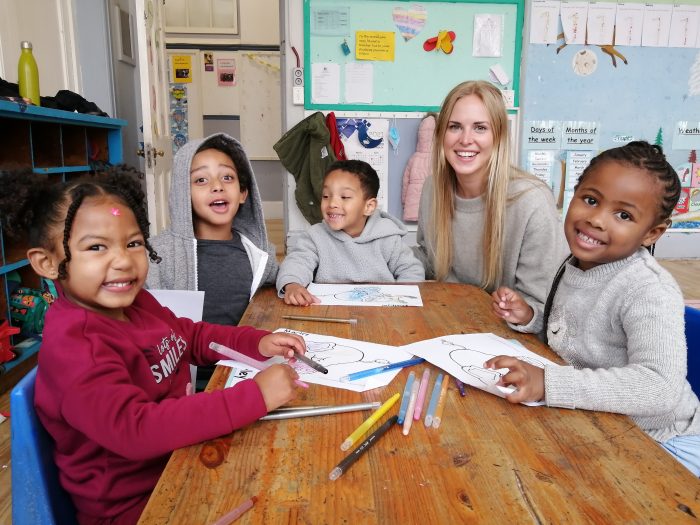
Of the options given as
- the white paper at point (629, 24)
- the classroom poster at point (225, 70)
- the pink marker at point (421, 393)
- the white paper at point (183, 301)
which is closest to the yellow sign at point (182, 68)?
the classroom poster at point (225, 70)

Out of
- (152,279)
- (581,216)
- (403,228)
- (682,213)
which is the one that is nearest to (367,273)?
(403,228)

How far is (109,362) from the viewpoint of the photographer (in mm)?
704

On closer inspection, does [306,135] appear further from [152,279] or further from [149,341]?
[149,341]

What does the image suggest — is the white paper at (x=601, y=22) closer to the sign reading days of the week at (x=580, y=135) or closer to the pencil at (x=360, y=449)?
the sign reading days of the week at (x=580, y=135)

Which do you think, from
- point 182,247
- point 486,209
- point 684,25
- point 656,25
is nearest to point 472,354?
point 486,209

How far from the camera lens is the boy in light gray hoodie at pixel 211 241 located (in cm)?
147

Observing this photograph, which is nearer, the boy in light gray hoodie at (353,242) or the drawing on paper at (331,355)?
the drawing on paper at (331,355)

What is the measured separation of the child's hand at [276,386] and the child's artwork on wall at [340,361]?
0.11 metres

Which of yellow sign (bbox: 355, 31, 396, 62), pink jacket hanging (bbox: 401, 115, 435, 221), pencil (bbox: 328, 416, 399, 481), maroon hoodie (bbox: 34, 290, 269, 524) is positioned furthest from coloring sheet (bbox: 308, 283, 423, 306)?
yellow sign (bbox: 355, 31, 396, 62)

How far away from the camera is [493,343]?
0.98 metres

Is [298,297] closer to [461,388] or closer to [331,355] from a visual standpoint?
[331,355]

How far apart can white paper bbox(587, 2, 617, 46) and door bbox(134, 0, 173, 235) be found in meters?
3.02

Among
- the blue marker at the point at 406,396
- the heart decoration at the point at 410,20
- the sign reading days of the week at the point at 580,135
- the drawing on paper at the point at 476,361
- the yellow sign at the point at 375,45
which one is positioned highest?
the heart decoration at the point at 410,20

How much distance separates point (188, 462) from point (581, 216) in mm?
772
